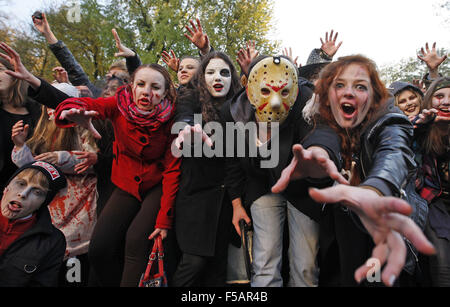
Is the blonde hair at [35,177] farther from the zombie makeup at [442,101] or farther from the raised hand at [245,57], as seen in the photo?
the zombie makeup at [442,101]

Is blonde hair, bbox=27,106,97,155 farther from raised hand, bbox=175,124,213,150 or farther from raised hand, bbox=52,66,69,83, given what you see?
raised hand, bbox=175,124,213,150

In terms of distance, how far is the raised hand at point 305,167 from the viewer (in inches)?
53.7

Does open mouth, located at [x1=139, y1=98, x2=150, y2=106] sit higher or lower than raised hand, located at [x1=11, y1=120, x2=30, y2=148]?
higher

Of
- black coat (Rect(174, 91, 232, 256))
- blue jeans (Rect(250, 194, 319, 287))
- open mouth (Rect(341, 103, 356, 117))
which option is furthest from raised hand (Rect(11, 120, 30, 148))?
open mouth (Rect(341, 103, 356, 117))

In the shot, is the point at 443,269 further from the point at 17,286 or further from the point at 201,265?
the point at 17,286

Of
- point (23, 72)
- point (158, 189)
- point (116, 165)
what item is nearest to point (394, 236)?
point (158, 189)

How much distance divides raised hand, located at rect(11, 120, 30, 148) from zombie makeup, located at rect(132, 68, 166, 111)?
1.17 meters

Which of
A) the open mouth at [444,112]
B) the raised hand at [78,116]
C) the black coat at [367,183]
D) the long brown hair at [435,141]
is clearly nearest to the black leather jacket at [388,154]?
the black coat at [367,183]

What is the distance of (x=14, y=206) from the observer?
2449 millimetres

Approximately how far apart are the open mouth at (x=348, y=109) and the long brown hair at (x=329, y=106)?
93 millimetres

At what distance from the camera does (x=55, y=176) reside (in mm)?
2629

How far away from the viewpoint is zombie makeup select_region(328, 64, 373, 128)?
6.41 ft

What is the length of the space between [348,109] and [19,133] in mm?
2942

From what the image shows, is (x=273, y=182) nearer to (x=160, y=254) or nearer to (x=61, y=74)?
(x=160, y=254)
